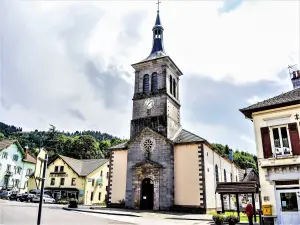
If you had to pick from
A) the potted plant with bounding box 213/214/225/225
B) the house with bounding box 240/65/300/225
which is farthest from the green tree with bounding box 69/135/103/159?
the potted plant with bounding box 213/214/225/225

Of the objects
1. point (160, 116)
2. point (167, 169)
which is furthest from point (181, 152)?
point (160, 116)

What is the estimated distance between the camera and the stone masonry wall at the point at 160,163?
81.3 feet

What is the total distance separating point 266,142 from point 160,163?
11.7m

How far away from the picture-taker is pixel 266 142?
55.2 feet

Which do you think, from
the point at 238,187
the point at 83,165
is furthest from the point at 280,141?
the point at 83,165

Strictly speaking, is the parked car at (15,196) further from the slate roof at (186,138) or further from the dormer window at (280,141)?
the dormer window at (280,141)

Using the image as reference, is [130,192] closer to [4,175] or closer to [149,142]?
[149,142]

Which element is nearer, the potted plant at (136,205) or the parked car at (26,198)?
the potted plant at (136,205)

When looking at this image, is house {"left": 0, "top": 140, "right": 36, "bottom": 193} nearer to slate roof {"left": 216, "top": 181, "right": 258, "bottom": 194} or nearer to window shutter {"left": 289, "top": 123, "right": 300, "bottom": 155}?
slate roof {"left": 216, "top": 181, "right": 258, "bottom": 194}

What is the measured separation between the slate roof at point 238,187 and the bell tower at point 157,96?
9825 mm

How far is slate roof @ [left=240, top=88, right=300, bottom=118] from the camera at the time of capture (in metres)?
16.4

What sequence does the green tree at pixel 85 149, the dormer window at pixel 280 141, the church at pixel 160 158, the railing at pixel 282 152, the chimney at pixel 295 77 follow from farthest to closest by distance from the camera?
the green tree at pixel 85 149, the church at pixel 160 158, the chimney at pixel 295 77, the dormer window at pixel 280 141, the railing at pixel 282 152

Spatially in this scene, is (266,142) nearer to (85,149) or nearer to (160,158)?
(160,158)

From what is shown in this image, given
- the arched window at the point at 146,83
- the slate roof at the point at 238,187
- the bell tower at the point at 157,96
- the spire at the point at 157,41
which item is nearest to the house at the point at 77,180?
the bell tower at the point at 157,96
